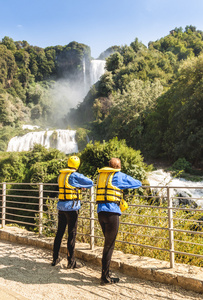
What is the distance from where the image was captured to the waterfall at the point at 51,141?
122 ft

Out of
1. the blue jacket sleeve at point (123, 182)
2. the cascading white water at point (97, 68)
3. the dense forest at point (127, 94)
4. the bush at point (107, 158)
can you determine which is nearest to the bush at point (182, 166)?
the dense forest at point (127, 94)

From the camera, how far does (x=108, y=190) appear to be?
3.39m

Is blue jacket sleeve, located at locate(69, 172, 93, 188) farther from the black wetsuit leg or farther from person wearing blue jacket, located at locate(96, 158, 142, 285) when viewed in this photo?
the black wetsuit leg

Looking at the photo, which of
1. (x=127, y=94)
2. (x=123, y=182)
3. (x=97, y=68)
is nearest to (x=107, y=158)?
(x=123, y=182)

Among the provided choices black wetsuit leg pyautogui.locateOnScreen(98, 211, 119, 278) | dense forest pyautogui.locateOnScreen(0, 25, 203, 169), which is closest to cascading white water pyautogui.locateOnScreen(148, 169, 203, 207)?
dense forest pyautogui.locateOnScreen(0, 25, 203, 169)

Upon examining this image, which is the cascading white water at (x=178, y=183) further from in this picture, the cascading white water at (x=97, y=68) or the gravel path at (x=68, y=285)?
the cascading white water at (x=97, y=68)

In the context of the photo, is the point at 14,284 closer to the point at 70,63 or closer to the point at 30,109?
the point at 30,109

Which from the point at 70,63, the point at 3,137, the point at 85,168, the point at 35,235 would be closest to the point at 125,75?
the point at 3,137

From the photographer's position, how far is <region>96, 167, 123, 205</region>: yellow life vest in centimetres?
339

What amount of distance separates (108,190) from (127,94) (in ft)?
93.8

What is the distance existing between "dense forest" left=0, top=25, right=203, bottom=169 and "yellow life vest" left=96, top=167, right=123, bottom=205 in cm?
1857

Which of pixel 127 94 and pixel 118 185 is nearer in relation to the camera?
pixel 118 185

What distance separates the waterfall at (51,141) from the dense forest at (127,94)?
309 cm

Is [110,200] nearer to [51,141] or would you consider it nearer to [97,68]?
→ [51,141]
